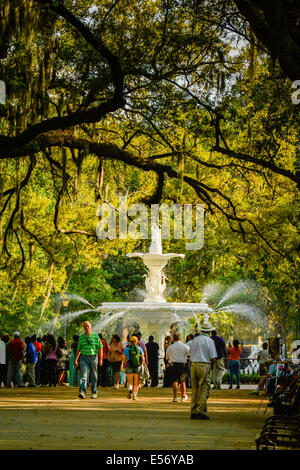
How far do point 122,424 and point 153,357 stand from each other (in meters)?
14.4

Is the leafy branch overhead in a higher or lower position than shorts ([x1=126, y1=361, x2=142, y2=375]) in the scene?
higher

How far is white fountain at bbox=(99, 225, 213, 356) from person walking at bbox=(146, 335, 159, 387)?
260cm

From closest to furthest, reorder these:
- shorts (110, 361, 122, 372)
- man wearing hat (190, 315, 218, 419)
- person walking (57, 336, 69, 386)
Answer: man wearing hat (190, 315, 218, 419) → shorts (110, 361, 122, 372) → person walking (57, 336, 69, 386)

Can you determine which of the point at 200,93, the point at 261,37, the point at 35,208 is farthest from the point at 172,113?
the point at 35,208

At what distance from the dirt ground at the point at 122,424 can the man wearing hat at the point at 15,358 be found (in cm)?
518

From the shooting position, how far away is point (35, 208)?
3538cm

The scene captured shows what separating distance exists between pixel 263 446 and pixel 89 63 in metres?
10.7

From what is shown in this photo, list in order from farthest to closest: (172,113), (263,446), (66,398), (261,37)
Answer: (66,398), (172,113), (261,37), (263,446)

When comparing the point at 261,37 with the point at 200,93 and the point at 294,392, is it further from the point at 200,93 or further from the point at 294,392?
the point at 200,93

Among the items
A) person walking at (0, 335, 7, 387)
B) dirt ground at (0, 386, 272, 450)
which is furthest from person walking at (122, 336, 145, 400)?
person walking at (0, 335, 7, 387)

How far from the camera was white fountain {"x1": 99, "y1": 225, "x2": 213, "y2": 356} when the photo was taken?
102 feet

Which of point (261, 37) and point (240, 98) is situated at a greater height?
point (240, 98)

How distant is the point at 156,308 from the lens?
3108 centimetres

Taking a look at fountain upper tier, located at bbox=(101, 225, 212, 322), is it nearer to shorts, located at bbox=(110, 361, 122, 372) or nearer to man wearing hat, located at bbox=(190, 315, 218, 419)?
shorts, located at bbox=(110, 361, 122, 372)
